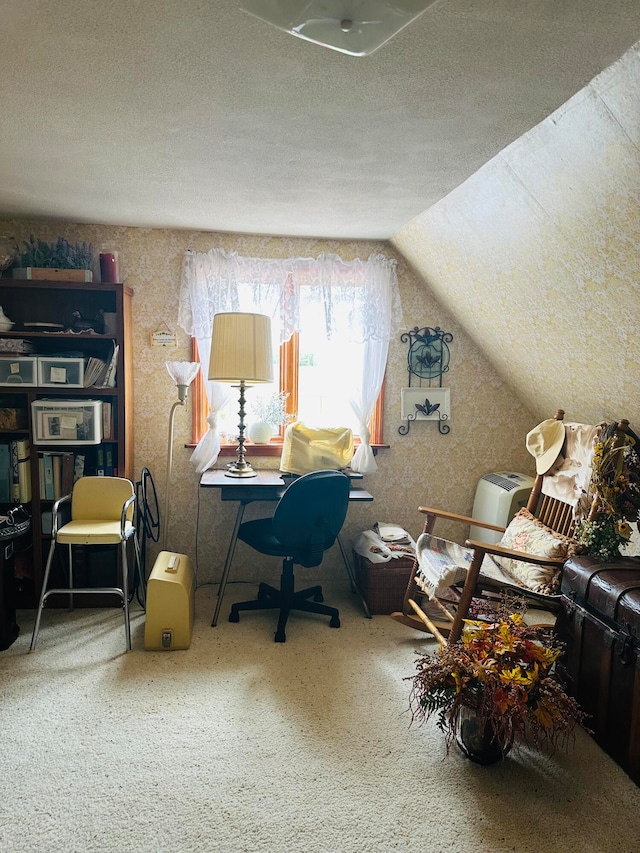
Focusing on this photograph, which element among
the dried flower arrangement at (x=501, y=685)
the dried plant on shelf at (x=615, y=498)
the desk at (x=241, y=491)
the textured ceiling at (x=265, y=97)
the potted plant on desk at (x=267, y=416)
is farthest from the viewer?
the potted plant on desk at (x=267, y=416)

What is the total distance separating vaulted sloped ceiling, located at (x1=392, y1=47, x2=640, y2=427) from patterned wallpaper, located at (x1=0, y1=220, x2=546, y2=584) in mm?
205

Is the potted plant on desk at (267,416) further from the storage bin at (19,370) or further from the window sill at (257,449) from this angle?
the storage bin at (19,370)

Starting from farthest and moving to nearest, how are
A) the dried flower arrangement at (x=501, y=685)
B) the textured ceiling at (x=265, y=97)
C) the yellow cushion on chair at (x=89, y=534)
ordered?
the yellow cushion on chair at (x=89, y=534), the dried flower arrangement at (x=501, y=685), the textured ceiling at (x=265, y=97)

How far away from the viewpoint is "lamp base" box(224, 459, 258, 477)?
11.2 ft

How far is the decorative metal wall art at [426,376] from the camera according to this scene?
12.7ft

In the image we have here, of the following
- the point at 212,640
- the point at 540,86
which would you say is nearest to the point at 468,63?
the point at 540,86

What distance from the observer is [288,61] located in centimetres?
162

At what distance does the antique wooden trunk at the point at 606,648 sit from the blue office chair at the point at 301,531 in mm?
1104

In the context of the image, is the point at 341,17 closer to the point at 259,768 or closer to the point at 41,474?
the point at 259,768

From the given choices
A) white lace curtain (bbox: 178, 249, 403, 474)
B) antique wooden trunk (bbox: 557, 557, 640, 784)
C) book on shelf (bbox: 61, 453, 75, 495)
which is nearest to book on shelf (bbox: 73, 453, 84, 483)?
book on shelf (bbox: 61, 453, 75, 495)

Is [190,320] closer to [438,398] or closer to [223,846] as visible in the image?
[438,398]

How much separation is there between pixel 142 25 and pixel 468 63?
87 centimetres

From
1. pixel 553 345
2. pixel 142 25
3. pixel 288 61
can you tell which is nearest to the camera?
pixel 142 25

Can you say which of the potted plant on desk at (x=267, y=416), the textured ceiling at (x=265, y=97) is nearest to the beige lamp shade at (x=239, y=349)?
the potted plant on desk at (x=267, y=416)
